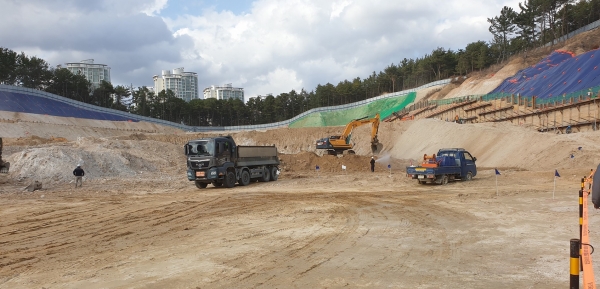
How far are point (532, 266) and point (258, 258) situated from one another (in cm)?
479

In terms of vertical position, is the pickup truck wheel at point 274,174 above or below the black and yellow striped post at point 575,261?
below

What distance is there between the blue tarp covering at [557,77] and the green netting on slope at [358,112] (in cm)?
2303

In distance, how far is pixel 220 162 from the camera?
22.9m

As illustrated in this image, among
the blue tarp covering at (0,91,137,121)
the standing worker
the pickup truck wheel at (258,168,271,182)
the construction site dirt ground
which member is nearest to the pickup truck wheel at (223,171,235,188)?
the construction site dirt ground

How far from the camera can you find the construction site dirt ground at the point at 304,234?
6.96m

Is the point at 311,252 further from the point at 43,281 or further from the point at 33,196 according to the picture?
the point at 33,196

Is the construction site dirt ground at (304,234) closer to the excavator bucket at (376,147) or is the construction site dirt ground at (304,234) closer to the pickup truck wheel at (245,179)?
the pickup truck wheel at (245,179)

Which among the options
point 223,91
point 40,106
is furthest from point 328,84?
point 223,91

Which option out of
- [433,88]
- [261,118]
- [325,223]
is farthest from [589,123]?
[261,118]

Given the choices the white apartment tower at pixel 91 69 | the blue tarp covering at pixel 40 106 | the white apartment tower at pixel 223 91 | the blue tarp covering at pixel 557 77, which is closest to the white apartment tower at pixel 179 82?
the white apartment tower at pixel 223 91

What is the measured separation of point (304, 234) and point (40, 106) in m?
73.2

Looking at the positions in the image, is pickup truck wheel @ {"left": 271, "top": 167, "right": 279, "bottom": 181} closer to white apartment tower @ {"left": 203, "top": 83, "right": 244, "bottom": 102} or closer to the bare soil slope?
the bare soil slope

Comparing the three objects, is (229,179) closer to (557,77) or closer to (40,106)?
(557,77)

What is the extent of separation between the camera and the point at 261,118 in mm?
113250
